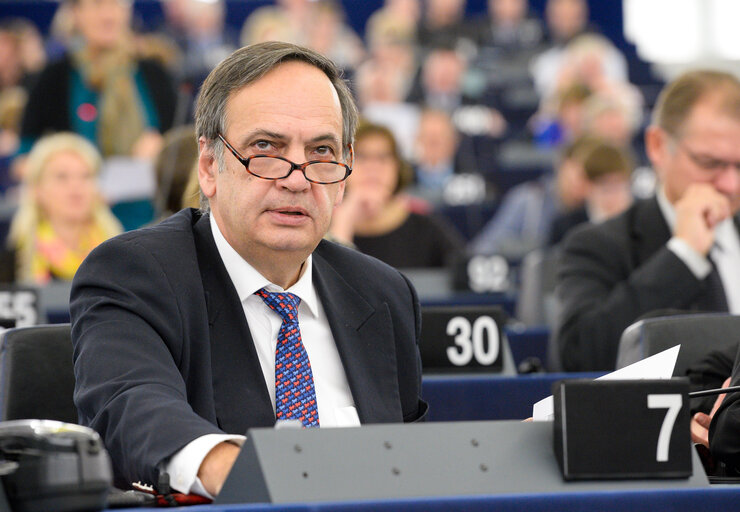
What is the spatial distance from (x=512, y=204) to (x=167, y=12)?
572 cm

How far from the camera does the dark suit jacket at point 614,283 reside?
362 cm

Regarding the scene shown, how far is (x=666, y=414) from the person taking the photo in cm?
164

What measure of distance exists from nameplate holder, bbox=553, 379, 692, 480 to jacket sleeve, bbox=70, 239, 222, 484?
0.51 metres

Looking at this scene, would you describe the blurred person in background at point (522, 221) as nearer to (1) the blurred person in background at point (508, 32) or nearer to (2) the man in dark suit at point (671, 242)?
(1) the blurred person in background at point (508, 32)

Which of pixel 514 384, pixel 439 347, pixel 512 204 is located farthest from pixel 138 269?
pixel 512 204

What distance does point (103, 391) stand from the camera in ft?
6.30

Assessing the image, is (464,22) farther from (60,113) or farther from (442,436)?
(442,436)

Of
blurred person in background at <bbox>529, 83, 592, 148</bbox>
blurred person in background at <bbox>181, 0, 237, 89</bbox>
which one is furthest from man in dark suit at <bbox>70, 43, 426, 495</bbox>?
blurred person in background at <bbox>181, 0, 237, 89</bbox>

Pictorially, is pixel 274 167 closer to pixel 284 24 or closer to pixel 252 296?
pixel 252 296

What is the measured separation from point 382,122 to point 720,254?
3960mm

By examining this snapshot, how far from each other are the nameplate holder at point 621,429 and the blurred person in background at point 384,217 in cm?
383

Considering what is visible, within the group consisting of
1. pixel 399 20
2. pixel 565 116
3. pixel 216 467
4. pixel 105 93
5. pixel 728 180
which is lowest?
pixel 216 467

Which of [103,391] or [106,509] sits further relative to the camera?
[103,391]

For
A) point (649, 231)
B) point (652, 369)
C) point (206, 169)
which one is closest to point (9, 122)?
point (649, 231)
